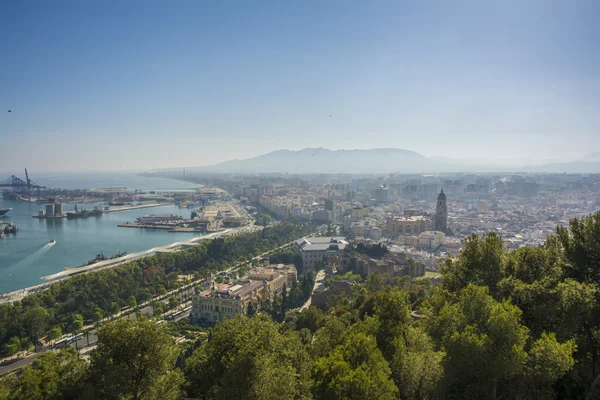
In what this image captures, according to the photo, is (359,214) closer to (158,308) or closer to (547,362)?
(158,308)

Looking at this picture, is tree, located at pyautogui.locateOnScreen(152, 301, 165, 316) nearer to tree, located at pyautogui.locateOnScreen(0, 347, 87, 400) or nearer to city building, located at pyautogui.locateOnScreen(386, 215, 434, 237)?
tree, located at pyautogui.locateOnScreen(0, 347, 87, 400)

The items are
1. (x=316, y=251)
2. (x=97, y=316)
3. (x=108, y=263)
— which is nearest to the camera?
(x=97, y=316)

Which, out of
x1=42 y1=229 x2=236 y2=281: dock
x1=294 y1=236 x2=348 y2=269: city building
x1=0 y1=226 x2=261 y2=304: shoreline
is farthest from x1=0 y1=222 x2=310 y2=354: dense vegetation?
x1=42 y1=229 x2=236 y2=281: dock

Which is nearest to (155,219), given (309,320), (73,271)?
(73,271)

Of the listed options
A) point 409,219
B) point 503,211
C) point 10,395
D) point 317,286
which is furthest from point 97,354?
point 503,211

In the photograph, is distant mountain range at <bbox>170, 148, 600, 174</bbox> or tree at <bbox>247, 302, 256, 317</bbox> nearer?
tree at <bbox>247, 302, 256, 317</bbox>

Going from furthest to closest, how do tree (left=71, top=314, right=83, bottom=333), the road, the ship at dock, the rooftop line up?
the ship at dock
the rooftop
tree (left=71, top=314, right=83, bottom=333)
the road

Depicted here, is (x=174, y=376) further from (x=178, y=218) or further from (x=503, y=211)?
(x=503, y=211)
